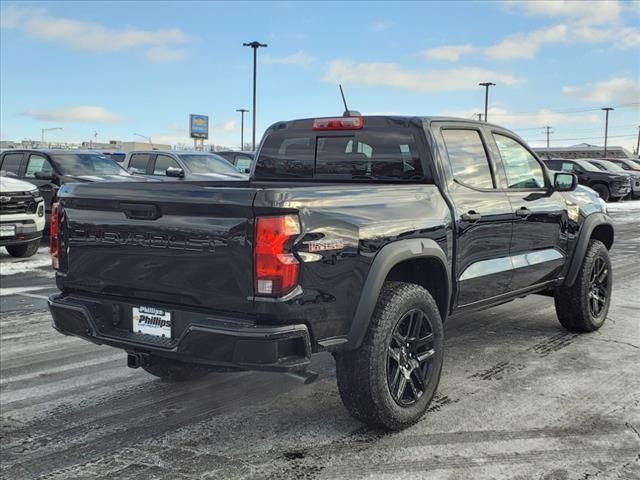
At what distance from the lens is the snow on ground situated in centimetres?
956

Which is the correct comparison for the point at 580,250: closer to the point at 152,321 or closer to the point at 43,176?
the point at 152,321

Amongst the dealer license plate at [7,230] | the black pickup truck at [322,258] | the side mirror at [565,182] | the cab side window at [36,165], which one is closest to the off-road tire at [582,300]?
the side mirror at [565,182]

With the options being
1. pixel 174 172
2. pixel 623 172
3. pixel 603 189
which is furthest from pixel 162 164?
pixel 623 172

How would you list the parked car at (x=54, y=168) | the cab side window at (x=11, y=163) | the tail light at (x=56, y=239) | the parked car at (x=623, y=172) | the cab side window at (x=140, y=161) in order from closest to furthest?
the tail light at (x=56, y=239), the parked car at (x=54, y=168), the cab side window at (x=11, y=163), the cab side window at (x=140, y=161), the parked car at (x=623, y=172)

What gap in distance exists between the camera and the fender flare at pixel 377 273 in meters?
3.45

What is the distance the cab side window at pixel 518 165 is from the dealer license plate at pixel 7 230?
7.95 metres

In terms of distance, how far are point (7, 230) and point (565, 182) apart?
822 centimetres

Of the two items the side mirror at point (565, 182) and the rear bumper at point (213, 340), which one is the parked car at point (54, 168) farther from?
the rear bumper at point (213, 340)

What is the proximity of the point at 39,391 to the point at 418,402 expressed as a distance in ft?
8.41

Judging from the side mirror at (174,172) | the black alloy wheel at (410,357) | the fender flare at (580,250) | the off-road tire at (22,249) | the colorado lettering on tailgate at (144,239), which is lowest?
the off-road tire at (22,249)

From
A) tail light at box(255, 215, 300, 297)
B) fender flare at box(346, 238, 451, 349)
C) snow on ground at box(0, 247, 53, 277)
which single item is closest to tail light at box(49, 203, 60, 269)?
tail light at box(255, 215, 300, 297)

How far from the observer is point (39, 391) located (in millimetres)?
4500

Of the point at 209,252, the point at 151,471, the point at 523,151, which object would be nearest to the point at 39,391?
the point at 151,471

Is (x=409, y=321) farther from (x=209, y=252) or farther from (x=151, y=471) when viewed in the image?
(x=151, y=471)
